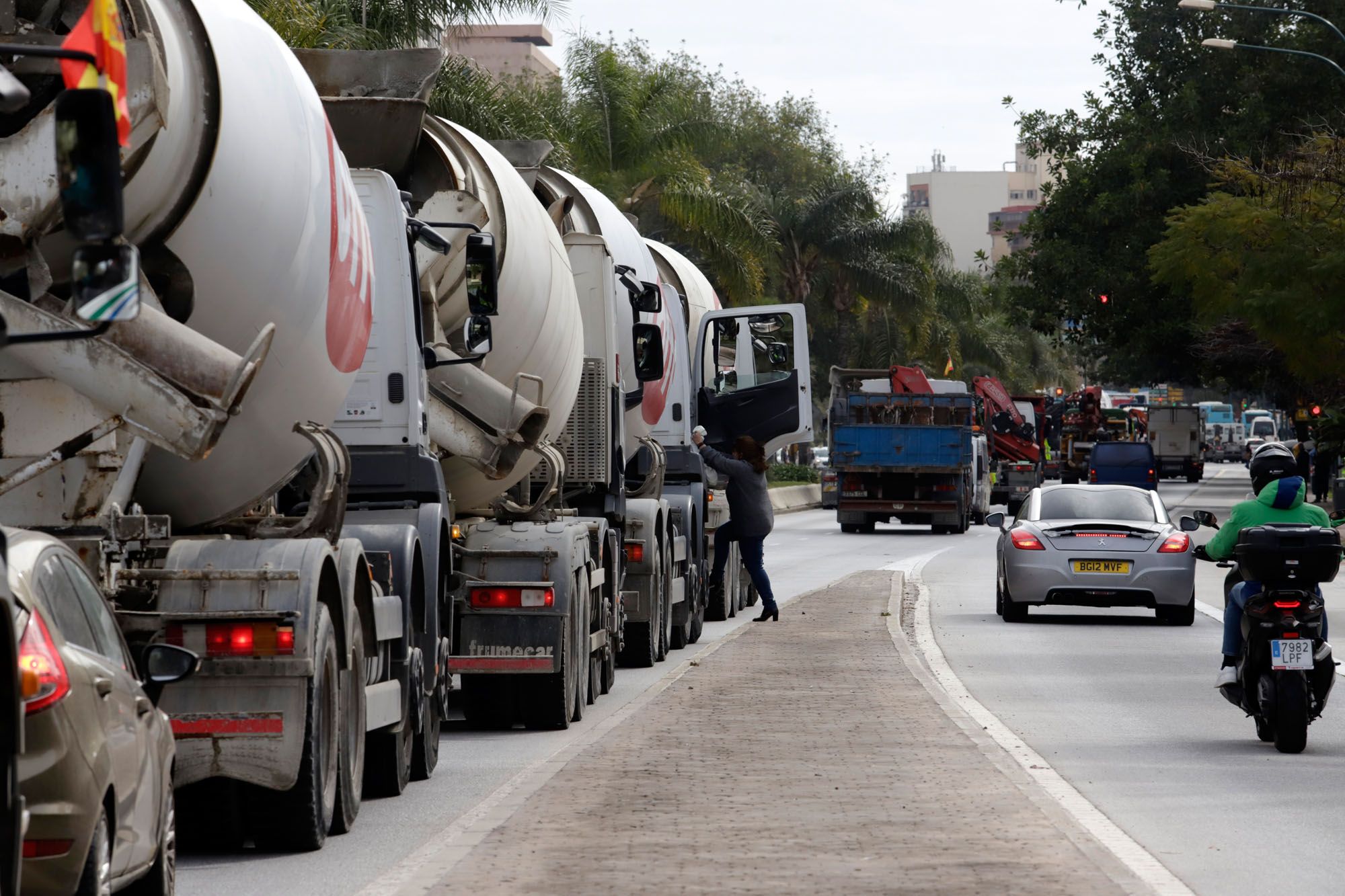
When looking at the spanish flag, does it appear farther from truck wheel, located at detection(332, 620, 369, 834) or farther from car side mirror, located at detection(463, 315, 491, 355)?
car side mirror, located at detection(463, 315, 491, 355)

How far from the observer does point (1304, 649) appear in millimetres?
11578

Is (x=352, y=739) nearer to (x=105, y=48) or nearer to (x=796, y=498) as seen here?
(x=105, y=48)

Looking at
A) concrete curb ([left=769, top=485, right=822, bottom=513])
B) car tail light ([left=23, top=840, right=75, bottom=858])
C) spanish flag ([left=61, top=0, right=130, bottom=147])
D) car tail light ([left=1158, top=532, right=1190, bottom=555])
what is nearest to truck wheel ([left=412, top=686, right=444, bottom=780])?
spanish flag ([left=61, top=0, right=130, bottom=147])

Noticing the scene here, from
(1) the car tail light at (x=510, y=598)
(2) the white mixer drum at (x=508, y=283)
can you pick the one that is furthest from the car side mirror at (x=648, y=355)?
(1) the car tail light at (x=510, y=598)

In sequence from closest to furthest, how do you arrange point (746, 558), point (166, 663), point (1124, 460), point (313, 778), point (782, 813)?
point (166, 663)
point (313, 778)
point (782, 813)
point (746, 558)
point (1124, 460)

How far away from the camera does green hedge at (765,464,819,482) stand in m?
71.9

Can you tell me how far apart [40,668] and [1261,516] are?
832cm

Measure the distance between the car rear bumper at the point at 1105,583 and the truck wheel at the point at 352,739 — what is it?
42.5ft

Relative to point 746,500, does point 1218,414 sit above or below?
above

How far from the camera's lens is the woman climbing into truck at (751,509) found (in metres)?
21.5

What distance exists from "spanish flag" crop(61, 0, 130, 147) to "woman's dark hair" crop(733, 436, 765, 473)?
14194mm

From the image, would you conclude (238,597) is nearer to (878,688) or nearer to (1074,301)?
(878,688)

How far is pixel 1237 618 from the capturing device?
39.9 feet

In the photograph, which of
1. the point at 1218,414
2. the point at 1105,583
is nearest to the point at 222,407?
the point at 1105,583
